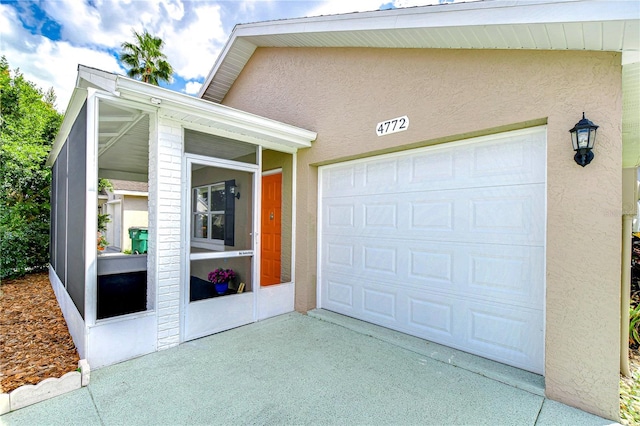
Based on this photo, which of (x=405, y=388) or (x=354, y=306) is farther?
(x=354, y=306)

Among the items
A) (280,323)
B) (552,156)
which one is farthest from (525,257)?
(280,323)

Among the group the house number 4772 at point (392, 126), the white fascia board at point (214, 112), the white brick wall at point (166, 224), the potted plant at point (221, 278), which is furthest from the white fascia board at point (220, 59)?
the potted plant at point (221, 278)

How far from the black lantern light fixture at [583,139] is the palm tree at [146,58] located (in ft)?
58.6

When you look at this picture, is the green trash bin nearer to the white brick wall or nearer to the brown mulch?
the brown mulch

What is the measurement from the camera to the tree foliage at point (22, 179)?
340 inches

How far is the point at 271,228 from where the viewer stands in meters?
6.19

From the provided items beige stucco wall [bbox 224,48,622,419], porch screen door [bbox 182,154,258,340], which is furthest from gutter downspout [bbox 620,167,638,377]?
porch screen door [bbox 182,154,258,340]

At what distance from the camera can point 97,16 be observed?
659cm

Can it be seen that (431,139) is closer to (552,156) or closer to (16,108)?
(552,156)

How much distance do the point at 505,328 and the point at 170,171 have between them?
14.8 feet

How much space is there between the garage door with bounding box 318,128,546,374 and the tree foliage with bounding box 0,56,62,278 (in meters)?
9.55

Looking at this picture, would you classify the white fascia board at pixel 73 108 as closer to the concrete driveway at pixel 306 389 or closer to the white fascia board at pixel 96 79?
the white fascia board at pixel 96 79

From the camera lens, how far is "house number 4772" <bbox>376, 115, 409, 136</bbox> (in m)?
4.08

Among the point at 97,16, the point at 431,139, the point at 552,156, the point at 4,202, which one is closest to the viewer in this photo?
the point at 552,156
